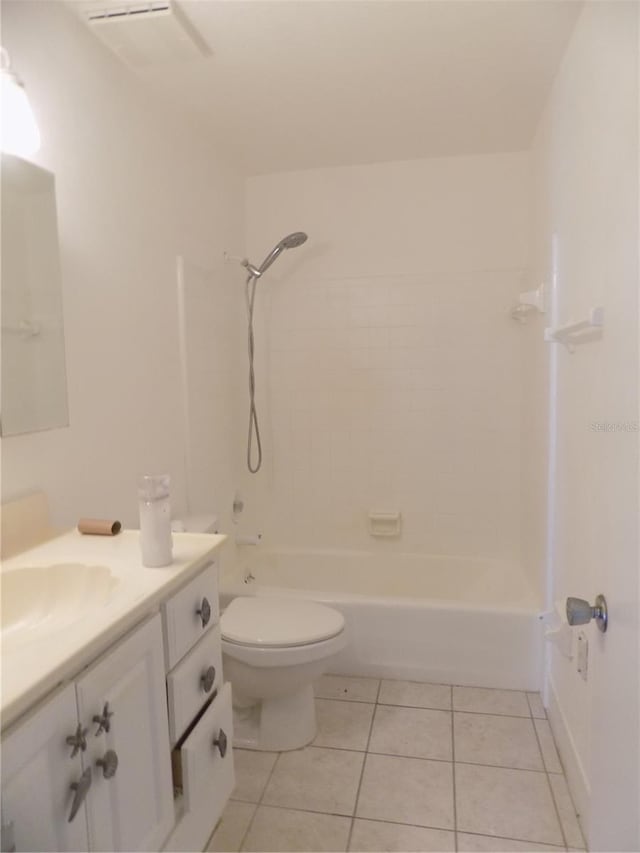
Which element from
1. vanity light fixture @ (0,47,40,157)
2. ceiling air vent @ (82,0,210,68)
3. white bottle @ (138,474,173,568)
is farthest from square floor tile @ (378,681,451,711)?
ceiling air vent @ (82,0,210,68)

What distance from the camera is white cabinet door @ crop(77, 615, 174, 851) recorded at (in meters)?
0.99

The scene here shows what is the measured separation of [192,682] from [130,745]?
0.87ft

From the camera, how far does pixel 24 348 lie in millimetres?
→ 1457

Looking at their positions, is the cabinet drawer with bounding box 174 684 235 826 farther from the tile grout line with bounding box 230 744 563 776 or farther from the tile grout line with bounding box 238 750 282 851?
the tile grout line with bounding box 230 744 563 776

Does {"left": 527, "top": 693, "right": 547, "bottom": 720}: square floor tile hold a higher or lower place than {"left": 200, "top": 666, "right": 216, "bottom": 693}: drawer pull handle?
lower

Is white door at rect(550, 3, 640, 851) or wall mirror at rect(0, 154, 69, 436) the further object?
wall mirror at rect(0, 154, 69, 436)

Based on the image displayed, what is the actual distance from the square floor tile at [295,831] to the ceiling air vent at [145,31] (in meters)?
2.32

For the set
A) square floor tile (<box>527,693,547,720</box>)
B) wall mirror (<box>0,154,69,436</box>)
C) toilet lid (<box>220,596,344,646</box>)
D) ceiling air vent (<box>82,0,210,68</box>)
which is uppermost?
ceiling air vent (<box>82,0,210,68</box>)

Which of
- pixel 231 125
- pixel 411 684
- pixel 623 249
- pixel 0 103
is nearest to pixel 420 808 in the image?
pixel 411 684

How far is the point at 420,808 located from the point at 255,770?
55 cm

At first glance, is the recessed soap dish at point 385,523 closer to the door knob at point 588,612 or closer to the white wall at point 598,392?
the white wall at point 598,392

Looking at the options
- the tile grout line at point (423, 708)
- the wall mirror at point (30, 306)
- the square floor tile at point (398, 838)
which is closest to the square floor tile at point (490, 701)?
the tile grout line at point (423, 708)

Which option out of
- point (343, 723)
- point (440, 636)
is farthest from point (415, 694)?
point (343, 723)

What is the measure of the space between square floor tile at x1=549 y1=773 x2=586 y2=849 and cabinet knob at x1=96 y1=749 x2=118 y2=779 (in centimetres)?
131
